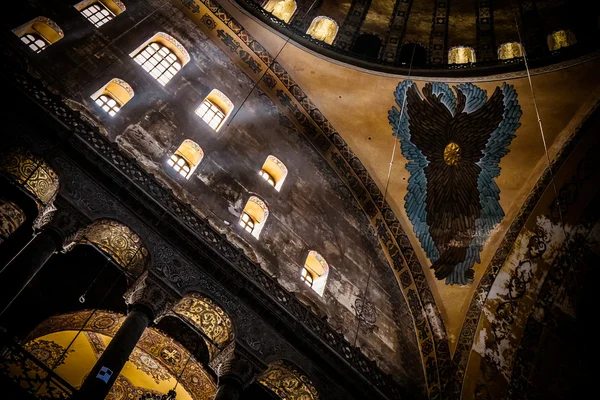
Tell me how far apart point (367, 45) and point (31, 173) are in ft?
29.3

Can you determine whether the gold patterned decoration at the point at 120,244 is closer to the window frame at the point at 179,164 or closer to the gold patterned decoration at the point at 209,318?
the gold patterned decoration at the point at 209,318

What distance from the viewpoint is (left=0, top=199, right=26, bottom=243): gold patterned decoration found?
20.2ft

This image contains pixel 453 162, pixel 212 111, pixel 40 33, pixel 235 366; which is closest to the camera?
pixel 235 366

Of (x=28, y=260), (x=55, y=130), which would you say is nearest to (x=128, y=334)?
(x=28, y=260)

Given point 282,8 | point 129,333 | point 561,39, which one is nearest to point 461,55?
point 561,39

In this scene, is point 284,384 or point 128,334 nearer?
point 128,334

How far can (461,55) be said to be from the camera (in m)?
12.5

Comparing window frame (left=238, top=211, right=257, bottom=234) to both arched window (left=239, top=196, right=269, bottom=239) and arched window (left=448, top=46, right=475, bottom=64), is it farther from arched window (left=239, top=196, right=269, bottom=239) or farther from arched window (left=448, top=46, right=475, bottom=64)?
arched window (left=448, top=46, right=475, bottom=64)

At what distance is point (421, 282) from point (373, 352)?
8.23ft

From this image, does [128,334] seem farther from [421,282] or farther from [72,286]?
[421,282]

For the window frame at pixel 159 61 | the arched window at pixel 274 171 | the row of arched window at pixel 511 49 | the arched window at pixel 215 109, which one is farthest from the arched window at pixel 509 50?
the window frame at pixel 159 61

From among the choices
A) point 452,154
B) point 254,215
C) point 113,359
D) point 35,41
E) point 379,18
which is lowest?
point 113,359

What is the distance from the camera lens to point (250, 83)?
424 inches

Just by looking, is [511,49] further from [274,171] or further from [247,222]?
[247,222]
